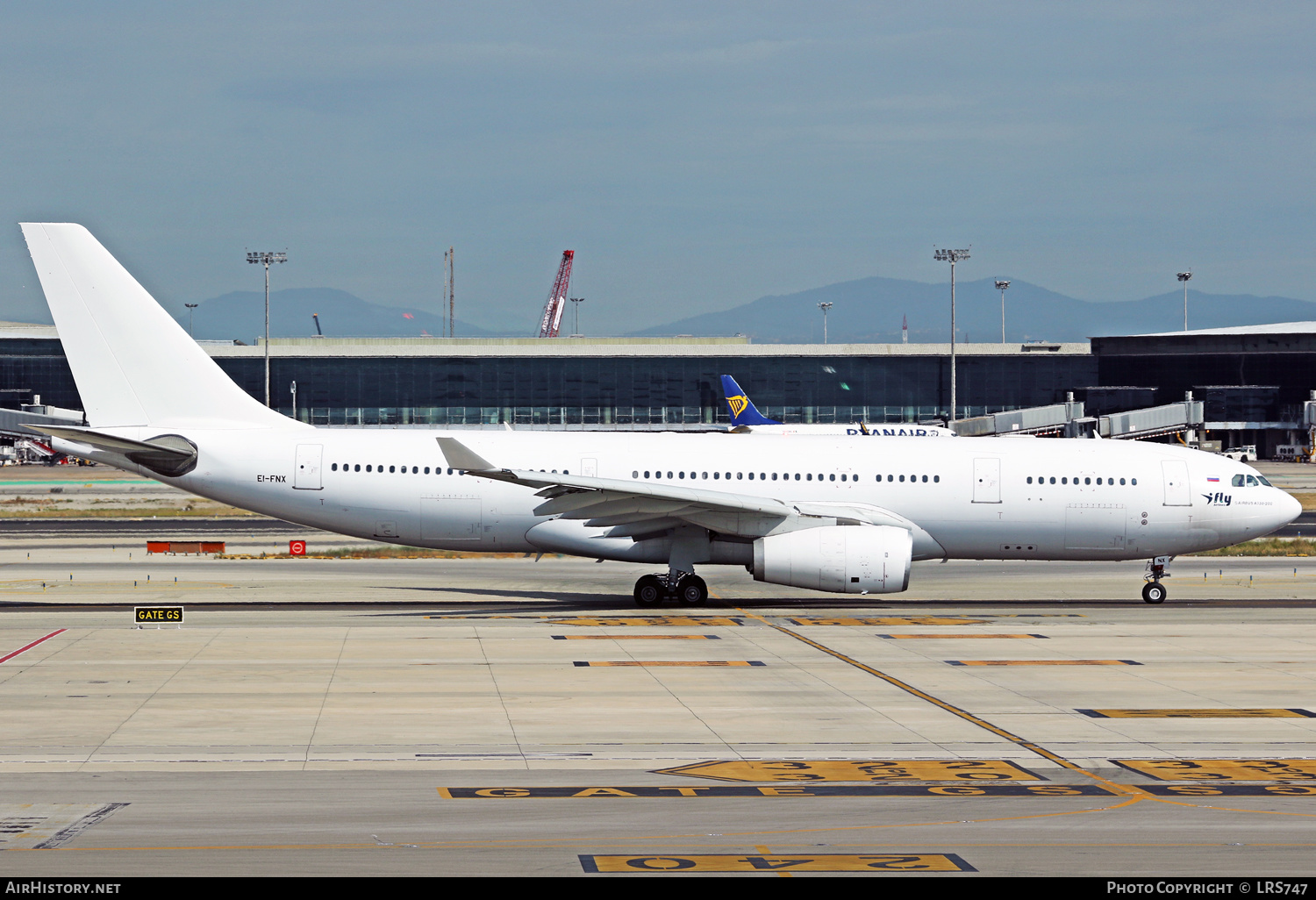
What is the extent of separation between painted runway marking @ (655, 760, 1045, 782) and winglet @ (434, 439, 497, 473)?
1470 centimetres

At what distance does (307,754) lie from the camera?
16.6m

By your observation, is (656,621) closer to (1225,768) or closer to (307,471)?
(307,471)

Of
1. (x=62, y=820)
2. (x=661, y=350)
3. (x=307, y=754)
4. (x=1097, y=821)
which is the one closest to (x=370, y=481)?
(x=307, y=754)

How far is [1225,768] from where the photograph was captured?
16.2 metres

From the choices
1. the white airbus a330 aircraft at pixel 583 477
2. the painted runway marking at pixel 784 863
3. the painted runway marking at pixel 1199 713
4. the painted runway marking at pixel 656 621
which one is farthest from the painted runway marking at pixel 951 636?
the painted runway marking at pixel 784 863

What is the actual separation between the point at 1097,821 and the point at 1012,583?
25.9 metres

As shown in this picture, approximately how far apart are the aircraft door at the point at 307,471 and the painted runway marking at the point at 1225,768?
22224mm

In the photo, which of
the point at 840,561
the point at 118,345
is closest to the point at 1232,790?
the point at 840,561

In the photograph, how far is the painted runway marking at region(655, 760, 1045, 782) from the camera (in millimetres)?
15586

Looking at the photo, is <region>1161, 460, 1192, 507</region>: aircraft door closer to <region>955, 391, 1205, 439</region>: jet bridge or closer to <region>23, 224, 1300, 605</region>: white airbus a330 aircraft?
<region>23, 224, 1300, 605</region>: white airbus a330 aircraft

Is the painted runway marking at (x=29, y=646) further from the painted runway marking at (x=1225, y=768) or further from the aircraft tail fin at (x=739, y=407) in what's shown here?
the aircraft tail fin at (x=739, y=407)

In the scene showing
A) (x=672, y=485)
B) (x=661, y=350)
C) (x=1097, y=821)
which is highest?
(x=661, y=350)

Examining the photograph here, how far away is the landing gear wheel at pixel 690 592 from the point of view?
32.8 metres

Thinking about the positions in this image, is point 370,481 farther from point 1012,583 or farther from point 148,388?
point 1012,583
